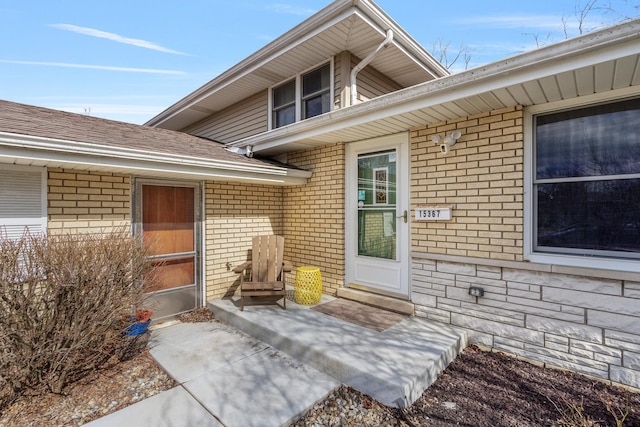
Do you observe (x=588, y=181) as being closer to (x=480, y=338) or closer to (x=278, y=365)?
(x=480, y=338)

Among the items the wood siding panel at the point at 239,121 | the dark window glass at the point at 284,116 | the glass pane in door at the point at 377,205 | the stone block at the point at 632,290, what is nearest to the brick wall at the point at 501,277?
the stone block at the point at 632,290

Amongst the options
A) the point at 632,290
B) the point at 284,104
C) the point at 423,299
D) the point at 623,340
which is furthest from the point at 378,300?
the point at 284,104

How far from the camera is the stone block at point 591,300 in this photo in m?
2.81

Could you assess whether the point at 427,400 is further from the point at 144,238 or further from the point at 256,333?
the point at 144,238

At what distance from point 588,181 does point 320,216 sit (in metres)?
3.66

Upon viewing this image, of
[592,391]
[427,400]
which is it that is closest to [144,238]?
[427,400]

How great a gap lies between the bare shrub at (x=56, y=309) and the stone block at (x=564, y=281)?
14.1 feet

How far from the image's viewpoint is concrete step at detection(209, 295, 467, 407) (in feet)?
9.00

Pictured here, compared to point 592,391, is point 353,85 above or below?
above

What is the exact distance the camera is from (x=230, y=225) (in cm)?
544

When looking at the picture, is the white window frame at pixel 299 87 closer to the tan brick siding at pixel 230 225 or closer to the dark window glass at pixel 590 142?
the tan brick siding at pixel 230 225

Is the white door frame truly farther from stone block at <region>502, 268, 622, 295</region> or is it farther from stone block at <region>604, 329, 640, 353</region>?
stone block at <region>604, 329, 640, 353</region>

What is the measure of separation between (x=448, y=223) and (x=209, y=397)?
3296 millimetres

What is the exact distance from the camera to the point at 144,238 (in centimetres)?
445
